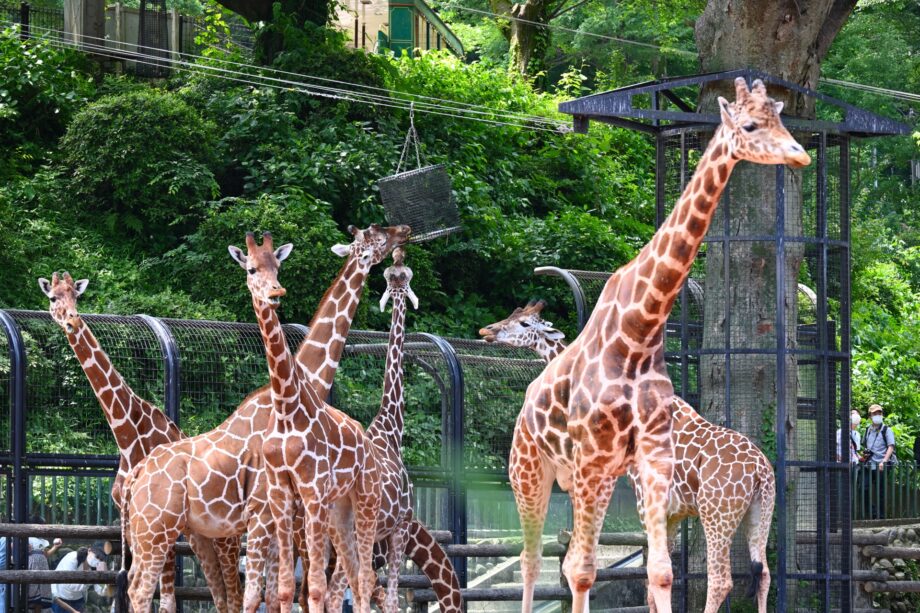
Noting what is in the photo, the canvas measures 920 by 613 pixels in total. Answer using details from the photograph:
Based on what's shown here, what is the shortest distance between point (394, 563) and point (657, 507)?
3167 mm

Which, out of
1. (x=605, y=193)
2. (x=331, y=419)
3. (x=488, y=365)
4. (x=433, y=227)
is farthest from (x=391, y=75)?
(x=331, y=419)

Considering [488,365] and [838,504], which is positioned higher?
[488,365]

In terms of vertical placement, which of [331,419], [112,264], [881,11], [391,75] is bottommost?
[331,419]

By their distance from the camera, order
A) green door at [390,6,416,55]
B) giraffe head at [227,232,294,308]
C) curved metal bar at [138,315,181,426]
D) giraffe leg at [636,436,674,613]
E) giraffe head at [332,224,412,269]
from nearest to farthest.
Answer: giraffe leg at [636,436,674,613] → giraffe head at [227,232,294,308] → giraffe head at [332,224,412,269] → curved metal bar at [138,315,181,426] → green door at [390,6,416,55]

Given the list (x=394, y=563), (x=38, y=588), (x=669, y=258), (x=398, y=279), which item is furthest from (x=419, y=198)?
(x=669, y=258)

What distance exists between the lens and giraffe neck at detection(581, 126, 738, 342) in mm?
6461

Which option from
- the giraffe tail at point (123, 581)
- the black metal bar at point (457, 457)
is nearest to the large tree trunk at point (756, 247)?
the black metal bar at point (457, 457)

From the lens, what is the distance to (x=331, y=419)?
27.0ft

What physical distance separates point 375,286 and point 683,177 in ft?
30.3

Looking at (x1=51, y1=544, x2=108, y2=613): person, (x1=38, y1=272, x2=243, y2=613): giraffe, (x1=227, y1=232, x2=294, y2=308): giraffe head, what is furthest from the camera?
(x1=51, y1=544, x2=108, y2=613): person

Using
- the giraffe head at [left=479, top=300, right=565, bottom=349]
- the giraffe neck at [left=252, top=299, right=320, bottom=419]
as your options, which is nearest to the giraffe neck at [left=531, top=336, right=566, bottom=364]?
the giraffe head at [left=479, top=300, right=565, bottom=349]

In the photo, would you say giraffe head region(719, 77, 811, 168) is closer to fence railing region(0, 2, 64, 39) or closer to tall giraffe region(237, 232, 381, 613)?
tall giraffe region(237, 232, 381, 613)

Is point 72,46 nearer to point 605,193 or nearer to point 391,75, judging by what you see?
point 391,75

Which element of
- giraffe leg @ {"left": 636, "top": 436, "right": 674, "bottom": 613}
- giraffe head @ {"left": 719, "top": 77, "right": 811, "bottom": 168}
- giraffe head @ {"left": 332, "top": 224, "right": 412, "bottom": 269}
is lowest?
giraffe leg @ {"left": 636, "top": 436, "right": 674, "bottom": 613}
